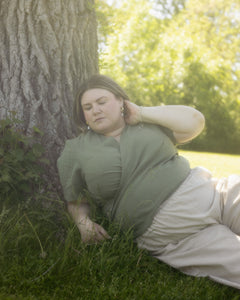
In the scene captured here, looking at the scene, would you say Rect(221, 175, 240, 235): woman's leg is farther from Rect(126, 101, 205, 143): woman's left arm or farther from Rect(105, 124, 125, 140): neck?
Rect(105, 124, 125, 140): neck

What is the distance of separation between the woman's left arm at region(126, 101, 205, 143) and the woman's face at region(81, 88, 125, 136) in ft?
0.38

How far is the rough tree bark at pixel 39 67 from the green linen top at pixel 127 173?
51 cm

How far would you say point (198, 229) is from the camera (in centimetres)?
240

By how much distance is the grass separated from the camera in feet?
6.63

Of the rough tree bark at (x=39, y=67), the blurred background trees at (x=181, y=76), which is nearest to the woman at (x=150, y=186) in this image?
the rough tree bark at (x=39, y=67)

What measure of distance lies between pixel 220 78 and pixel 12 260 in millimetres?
14060

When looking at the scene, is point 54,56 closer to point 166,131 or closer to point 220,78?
point 166,131

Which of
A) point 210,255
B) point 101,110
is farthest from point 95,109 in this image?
point 210,255

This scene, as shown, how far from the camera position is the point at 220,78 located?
14.9 metres

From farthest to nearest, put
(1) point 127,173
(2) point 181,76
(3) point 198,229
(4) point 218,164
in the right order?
(2) point 181,76 < (4) point 218,164 < (1) point 127,173 < (3) point 198,229

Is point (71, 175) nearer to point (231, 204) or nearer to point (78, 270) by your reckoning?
point (78, 270)

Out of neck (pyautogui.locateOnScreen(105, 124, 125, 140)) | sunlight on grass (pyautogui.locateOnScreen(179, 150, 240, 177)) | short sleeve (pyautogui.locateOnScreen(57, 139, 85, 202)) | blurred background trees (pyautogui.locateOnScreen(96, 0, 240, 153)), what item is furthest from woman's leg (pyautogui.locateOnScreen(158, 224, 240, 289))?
blurred background trees (pyautogui.locateOnScreen(96, 0, 240, 153))

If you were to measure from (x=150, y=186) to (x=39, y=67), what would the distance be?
1444 millimetres

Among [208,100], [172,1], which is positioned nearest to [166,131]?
[208,100]
